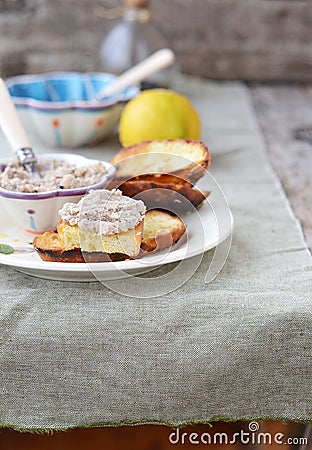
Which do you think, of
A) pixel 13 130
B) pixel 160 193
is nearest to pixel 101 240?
pixel 160 193

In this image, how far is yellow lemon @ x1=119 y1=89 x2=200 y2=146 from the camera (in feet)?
3.75

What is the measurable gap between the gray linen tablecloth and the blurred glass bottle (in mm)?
925

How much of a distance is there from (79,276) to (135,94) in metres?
0.65

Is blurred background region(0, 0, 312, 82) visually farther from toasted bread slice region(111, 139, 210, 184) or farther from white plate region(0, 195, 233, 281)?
white plate region(0, 195, 233, 281)

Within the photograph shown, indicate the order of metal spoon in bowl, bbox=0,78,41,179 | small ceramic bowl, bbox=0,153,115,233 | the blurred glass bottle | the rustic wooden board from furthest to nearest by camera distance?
the blurred glass bottle, the rustic wooden board, metal spoon in bowl, bbox=0,78,41,179, small ceramic bowl, bbox=0,153,115,233

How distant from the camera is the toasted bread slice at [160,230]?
2.39ft

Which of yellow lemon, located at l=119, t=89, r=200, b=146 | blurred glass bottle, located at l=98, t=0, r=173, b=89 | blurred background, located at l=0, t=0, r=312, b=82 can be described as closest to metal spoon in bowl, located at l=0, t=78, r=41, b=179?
yellow lemon, located at l=119, t=89, r=200, b=146

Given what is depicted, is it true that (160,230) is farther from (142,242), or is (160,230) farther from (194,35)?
(194,35)

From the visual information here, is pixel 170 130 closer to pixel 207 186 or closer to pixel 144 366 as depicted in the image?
pixel 207 186

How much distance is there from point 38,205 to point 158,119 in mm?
408

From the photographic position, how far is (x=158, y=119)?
1.14 meters

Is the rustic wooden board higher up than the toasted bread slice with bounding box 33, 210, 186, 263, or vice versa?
the toasted bread slice with bounding box 33, 210, 186, 263

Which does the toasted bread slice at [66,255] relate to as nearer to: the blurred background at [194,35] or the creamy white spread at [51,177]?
the creamy white spread at [51,177]

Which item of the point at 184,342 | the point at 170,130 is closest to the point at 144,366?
the point at 184,342
